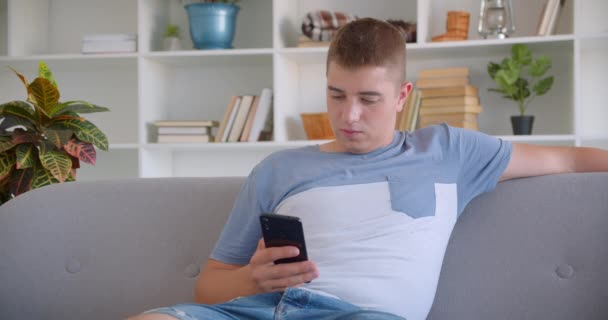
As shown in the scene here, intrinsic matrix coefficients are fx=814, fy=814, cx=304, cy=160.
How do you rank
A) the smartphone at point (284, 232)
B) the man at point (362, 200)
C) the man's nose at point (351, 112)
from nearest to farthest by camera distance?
the smartphone at point (284, 232) < the man at point (362, 200) < the man's nose at point (351, 112)

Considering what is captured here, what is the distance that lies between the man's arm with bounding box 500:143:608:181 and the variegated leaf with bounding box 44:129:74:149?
5.51 ft

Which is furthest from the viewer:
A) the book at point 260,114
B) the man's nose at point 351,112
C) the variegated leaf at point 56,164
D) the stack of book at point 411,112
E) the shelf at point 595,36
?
the book at point 260,114

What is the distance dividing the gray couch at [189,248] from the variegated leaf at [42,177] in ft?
2.84

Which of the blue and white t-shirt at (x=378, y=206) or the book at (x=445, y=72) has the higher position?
the book at (x=445, y=72)

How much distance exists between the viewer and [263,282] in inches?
61.6

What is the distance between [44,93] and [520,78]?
2.00 meters

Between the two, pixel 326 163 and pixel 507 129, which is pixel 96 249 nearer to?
pixel 326 163

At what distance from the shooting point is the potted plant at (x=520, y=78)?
350cm

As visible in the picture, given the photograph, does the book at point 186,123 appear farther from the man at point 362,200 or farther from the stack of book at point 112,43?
the man at point 362,200

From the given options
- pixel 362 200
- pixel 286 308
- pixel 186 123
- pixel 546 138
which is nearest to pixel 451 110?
pixel 546 138

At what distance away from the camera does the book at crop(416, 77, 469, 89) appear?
140 inches

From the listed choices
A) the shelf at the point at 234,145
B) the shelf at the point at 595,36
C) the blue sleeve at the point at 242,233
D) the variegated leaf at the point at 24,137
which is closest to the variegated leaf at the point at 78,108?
the variegated leaf at the point at 24,137

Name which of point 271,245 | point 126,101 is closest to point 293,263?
point 271,245

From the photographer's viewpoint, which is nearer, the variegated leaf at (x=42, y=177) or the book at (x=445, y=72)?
the variegated leaf at (x=42, y=177)
